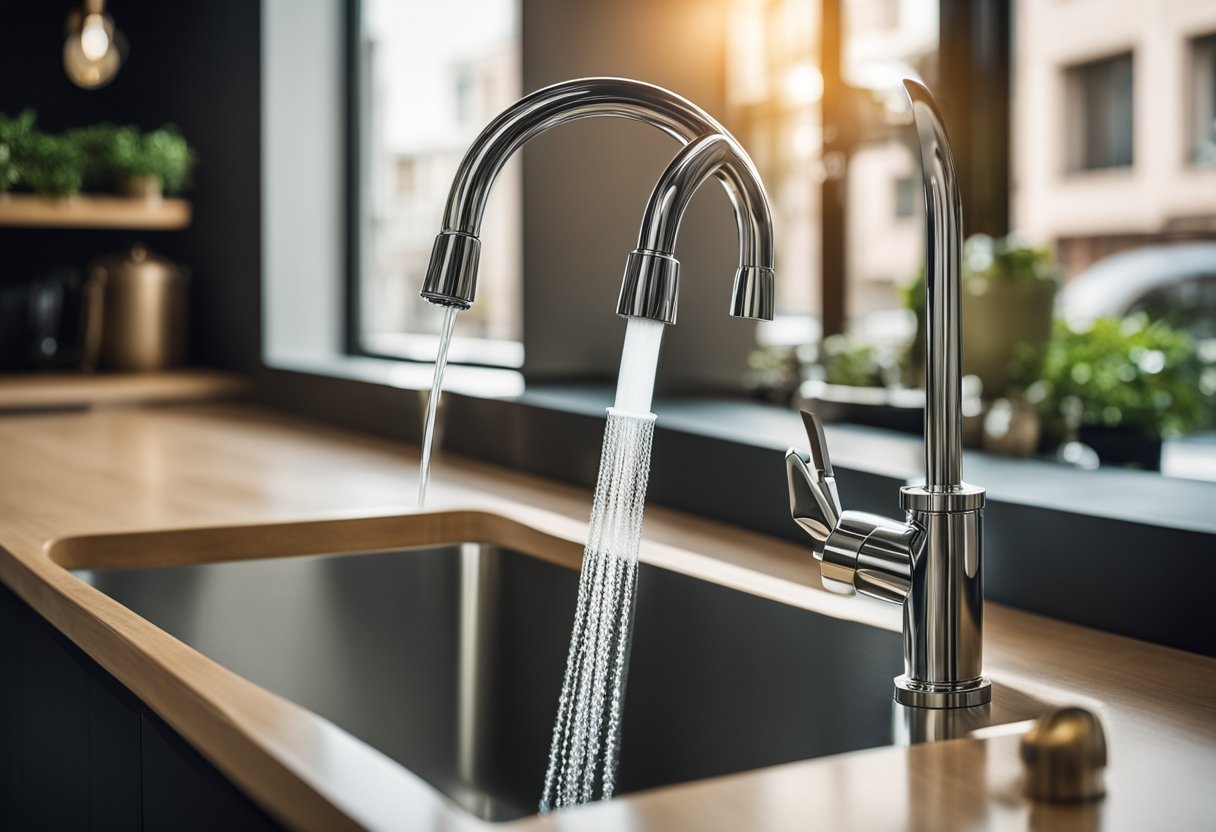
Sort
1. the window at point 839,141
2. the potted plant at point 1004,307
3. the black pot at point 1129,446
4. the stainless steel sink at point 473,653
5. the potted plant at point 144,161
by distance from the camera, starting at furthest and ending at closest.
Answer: the potted plant at point 144,161
the window at point 839,141
the potted plant at point 1004,307
the black pot at point 1129,446
the stainless steel sink at point 473,653

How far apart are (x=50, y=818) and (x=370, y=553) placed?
1.27 ft

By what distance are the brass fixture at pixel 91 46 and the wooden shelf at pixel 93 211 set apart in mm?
233

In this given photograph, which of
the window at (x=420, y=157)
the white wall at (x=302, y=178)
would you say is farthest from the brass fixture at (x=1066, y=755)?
the white wall at (x=302, y=178)

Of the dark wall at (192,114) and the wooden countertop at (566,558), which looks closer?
the wooden countertop at (566,558)

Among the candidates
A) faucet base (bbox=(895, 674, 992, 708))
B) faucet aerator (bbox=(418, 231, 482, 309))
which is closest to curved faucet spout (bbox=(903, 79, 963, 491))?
faucet base (bbox=(895, 674, 992, 708))

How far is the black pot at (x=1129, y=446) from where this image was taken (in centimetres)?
134

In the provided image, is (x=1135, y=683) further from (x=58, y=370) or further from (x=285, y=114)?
(x=58, y=370)

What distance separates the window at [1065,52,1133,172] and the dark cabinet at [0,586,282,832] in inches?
45.1

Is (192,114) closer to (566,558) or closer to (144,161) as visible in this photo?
(144,161)

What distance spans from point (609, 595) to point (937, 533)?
11.1 inches

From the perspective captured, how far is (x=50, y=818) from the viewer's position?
1066 millimetres

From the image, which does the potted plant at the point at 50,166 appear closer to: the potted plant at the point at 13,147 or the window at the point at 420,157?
the potted plant at the point at 13,147

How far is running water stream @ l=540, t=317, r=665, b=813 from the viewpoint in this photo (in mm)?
764

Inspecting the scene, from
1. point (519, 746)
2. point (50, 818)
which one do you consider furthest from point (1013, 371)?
point (50, 818)
